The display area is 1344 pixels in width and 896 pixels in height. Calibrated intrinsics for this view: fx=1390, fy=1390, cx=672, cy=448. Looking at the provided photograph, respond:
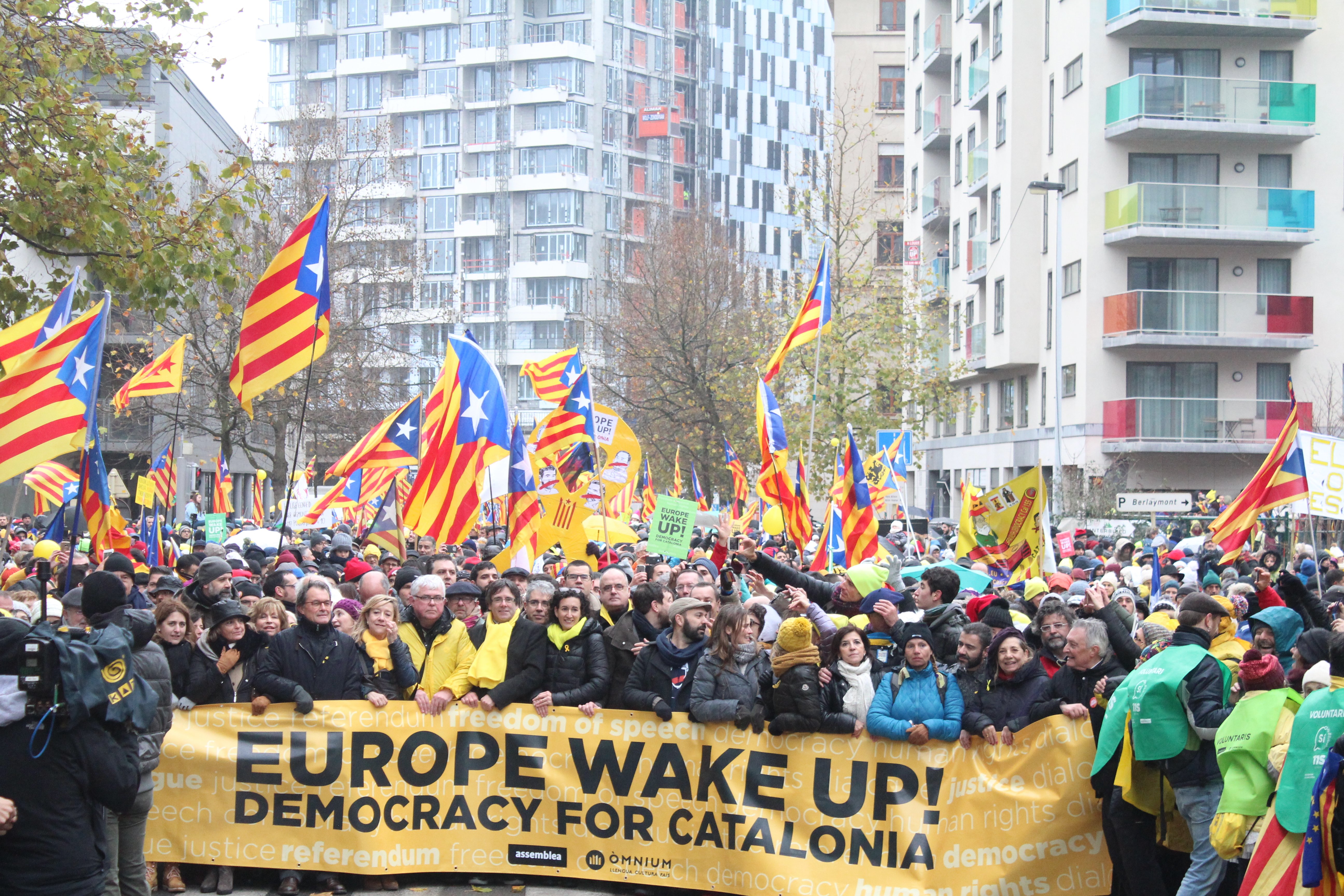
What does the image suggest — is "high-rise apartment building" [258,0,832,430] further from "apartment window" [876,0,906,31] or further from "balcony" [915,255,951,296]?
"balcony" [915,255,951,296]

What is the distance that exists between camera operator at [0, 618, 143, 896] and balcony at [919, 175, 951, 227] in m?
47.7

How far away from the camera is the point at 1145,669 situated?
6727mm

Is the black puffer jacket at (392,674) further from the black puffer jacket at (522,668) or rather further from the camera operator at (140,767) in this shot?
the camera operator at (140,767)

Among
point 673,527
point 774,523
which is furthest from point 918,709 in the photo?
point 774,523

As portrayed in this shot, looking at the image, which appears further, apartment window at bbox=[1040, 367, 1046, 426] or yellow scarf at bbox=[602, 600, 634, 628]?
apartment window at bbox=[1040, 367, 1046, 426]

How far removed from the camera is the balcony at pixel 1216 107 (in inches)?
1425

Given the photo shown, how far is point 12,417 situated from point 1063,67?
3506 cm

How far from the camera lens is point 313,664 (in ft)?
26.6

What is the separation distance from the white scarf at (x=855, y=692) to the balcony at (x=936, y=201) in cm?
4447

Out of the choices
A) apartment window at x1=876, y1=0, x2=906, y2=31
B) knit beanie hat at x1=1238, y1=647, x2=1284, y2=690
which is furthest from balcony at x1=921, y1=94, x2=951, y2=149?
knit beanie hat at x1=1238, y1=647, x2=1284, y2=690

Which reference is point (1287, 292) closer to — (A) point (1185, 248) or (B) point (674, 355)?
(A) point (1185, 248)

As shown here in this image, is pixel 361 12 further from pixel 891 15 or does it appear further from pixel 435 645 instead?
pixel 435 645

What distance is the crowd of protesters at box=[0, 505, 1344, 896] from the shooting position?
6.54 metres

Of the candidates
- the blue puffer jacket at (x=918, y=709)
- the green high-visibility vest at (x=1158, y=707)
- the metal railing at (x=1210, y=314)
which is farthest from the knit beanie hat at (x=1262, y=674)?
the metal railing at (x=1210, y=314)
